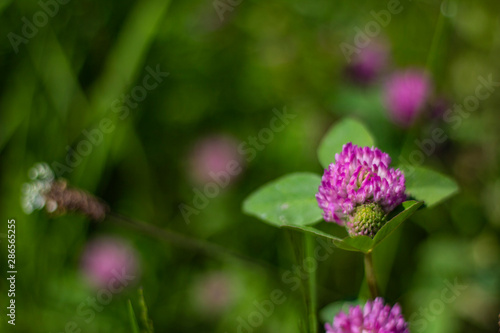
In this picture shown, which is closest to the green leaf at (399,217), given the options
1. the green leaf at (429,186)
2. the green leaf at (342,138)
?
the green leaf at (429,186)

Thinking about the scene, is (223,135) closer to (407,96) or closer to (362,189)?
(407,96)

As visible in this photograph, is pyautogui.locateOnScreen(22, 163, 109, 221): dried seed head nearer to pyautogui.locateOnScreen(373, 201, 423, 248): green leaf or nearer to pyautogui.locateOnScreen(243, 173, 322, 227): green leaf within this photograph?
pyautogui.locateOnScreen(243, 173, 322, 227): green leaf

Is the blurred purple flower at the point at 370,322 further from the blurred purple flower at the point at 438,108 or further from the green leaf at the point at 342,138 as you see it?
the blurred purple flower at the point at 438,108

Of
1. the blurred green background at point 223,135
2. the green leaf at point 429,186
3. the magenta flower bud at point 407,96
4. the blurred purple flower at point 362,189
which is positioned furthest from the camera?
the magenta flower bud at point 407,96

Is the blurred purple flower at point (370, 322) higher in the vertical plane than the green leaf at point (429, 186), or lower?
lower

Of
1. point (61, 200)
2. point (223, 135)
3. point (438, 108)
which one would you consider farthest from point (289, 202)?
point (223, 135)
